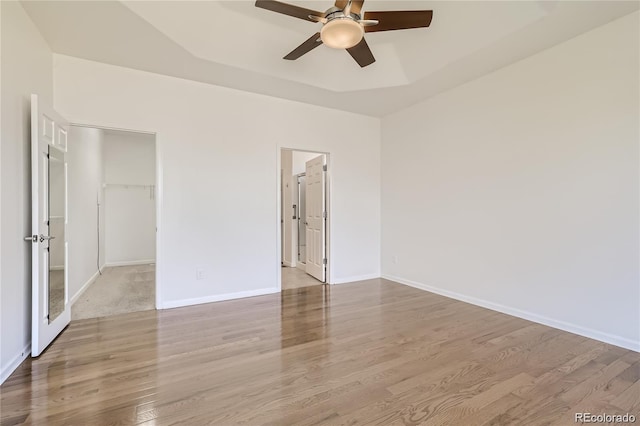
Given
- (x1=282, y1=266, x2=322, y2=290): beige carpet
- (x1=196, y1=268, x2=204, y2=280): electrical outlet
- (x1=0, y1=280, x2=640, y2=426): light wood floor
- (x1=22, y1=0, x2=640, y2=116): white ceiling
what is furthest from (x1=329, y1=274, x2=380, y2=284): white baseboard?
(x1=22, y1=0, x2=640, y2=116): white ceiling

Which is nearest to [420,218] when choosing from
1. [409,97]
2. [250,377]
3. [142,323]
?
[409,97]

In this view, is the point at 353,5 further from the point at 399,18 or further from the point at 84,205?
the point at 84,205

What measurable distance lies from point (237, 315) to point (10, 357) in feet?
5.99

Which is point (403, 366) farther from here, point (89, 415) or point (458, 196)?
point (458, 196)

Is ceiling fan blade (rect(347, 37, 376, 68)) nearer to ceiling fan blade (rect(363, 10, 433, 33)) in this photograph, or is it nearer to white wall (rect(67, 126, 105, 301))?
ceiling fan blade (rect(363, 10, 433, 33))

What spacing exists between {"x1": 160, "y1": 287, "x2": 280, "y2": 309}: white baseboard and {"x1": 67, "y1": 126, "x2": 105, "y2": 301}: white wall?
1179mm

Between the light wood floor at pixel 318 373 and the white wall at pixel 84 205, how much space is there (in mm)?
1350

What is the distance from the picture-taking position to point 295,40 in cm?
334

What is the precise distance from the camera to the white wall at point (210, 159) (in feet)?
11.0

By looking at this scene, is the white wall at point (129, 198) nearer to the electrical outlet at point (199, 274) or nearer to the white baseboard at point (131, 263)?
the white baseboard at point (131, 263)

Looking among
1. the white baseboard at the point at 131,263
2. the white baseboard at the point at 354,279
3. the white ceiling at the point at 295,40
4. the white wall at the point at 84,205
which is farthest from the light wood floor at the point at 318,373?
the white baseboard at the point at 131,263

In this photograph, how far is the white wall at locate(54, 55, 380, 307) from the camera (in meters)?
3.36

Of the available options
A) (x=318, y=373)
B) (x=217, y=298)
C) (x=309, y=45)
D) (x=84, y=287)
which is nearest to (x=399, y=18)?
(x=309, y=45)

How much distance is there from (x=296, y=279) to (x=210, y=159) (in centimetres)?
251
